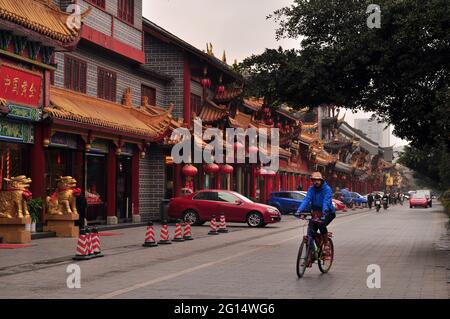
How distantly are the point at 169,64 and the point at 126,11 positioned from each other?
18.0 feet

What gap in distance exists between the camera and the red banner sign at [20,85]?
18500 millimetres

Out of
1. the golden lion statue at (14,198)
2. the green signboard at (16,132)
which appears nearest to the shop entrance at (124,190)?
the green signboard at (16,132)

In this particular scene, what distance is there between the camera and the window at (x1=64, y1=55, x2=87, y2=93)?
2377 centimetres

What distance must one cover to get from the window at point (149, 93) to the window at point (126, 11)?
3354 mm

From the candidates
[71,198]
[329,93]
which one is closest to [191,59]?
[71,198]

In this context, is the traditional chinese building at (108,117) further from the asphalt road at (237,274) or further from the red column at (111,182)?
the asphalt road at (237,274)

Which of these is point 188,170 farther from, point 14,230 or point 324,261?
point 324,261

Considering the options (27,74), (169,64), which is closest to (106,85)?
(169,64)

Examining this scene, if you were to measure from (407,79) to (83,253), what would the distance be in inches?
332

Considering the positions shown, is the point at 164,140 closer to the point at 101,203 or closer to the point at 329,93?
the point at 101,203

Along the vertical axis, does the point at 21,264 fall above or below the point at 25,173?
below

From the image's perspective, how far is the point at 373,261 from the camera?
14.3 m

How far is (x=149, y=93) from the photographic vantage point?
3141 cm

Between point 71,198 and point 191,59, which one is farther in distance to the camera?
Answer: point 191,59
